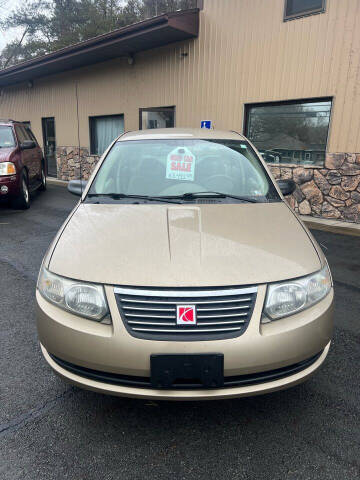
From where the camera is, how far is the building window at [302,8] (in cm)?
689

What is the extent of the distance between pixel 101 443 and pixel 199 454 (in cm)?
52

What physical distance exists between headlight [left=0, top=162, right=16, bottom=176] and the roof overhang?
4672 mm

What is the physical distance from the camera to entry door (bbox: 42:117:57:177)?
48.4 ft

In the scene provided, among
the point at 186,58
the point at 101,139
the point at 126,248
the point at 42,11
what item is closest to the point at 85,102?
the point at 101,139

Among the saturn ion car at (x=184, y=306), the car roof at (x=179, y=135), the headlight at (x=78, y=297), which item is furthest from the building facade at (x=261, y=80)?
the headlight at (x=78, y=297)

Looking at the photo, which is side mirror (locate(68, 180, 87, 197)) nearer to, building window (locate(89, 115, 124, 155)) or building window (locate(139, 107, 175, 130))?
building window (locate(139, 107, 175, 130))

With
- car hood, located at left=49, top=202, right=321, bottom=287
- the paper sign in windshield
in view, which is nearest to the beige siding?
the paper sign in windshield

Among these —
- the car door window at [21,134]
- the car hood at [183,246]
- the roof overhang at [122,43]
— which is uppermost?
the roof overhang at [122,43]

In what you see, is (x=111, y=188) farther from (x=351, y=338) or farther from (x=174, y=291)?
(x=351, y=338)

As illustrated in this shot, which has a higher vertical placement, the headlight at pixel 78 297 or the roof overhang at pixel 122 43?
the roof overhang at pixel 122 43

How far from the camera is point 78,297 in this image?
184cm

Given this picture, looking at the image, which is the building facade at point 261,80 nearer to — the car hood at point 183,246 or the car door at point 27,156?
the car door at point 27,156

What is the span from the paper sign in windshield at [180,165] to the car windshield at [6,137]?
612 centimetres

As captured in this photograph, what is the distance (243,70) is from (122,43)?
3.71 metres
